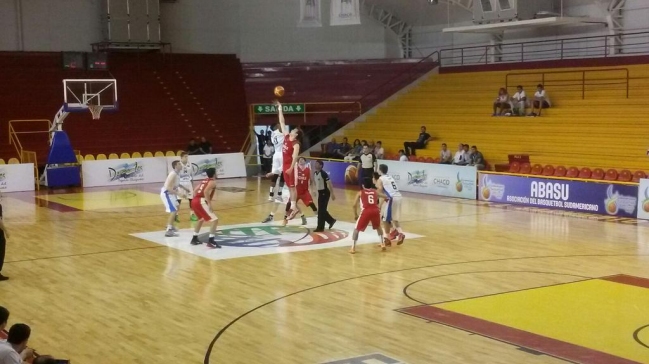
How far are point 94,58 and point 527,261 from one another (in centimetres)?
2311

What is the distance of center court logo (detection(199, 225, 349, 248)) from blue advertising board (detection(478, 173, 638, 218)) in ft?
21.0

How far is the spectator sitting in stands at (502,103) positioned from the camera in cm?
2742

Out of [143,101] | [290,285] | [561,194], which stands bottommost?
[290,285]

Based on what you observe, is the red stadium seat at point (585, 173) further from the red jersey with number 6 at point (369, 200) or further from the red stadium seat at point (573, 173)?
the red jersey with number 6 at point (369, 200)

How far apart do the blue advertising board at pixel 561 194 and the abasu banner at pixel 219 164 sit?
10878 millimetres

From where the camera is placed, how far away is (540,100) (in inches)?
1053

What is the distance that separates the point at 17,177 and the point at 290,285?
17240 mm

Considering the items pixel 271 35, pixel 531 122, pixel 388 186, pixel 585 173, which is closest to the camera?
pixel 388 186

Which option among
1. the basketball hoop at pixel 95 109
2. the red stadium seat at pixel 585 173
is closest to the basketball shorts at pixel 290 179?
the red stadium seat at pixel 585 173

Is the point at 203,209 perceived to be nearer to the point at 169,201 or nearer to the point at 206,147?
the point at 169,201

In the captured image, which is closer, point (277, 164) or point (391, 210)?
point (391, 210)

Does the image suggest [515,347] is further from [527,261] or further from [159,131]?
[159,131]

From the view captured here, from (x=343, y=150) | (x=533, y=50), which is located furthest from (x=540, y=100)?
(x=343, y=150)

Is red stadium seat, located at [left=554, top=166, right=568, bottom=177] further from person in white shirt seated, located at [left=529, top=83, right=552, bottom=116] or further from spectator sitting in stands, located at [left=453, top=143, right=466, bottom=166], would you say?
person in white shirt seated, located at [left=529, top=83, right=552, bottom=116]
